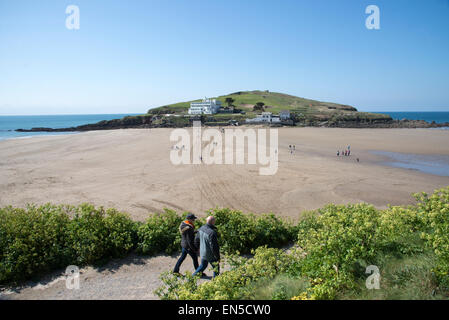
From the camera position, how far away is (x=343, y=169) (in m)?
25.2

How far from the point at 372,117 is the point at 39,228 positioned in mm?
111493

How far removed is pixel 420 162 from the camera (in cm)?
2978

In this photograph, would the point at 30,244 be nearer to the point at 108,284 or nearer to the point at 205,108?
the point at 108,284

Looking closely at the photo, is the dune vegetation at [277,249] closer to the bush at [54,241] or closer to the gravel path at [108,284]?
the bush at [54,241]

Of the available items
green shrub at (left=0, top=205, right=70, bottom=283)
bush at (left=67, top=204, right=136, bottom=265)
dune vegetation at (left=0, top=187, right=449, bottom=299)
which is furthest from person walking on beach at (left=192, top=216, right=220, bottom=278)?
green shrub at (left=0, top=205, right=70, bottom=283)

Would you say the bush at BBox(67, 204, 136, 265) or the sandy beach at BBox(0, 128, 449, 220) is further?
the sandy beach at BBox(0, 128, 449, 220)

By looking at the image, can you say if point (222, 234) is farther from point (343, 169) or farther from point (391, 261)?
point (343, 169)

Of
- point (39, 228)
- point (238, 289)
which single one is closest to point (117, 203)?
point (39, 228)

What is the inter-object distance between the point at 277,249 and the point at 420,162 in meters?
31.9

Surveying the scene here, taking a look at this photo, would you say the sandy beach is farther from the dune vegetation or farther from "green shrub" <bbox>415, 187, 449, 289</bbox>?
"green shrub" <bbox>415, 187, 449, 289</bbox>

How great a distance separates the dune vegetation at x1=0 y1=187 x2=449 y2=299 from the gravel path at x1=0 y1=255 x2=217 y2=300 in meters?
0.36

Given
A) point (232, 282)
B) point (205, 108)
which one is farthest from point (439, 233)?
point (205, 108)

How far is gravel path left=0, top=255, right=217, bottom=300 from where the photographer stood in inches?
247
